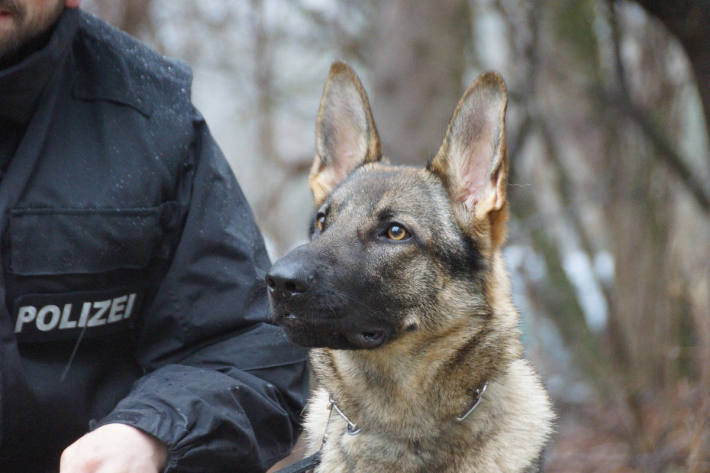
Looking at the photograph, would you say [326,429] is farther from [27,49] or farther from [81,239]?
[27,49]

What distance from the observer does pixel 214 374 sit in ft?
8.55

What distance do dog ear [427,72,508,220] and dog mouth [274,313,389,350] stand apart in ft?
2.02

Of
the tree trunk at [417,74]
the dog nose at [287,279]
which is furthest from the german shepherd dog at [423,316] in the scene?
the tree trunk at [417,74]

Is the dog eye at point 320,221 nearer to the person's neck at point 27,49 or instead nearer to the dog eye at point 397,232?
the dog eye at point 397,232

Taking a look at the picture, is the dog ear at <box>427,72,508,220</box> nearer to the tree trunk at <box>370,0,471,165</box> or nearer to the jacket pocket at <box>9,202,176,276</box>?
the jacket pocket at <box>9,202,176,276</box>

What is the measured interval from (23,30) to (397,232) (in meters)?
1.39

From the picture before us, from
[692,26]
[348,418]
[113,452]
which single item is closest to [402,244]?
[348,418]

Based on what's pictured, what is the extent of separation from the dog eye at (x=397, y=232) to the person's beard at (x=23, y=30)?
Result: 1.31 m

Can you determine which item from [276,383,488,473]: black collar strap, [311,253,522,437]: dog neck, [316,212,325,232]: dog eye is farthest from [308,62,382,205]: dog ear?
[276,383,488,473]: black collar strap

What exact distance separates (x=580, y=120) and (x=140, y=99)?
9561mm

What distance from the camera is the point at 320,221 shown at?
10.3 ft

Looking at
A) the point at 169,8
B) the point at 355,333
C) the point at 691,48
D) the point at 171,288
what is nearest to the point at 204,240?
the point at 171,288

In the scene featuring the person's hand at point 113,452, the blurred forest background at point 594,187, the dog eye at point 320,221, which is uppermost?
the dog eye at point 320,221

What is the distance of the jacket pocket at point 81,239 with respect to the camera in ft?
8.11
